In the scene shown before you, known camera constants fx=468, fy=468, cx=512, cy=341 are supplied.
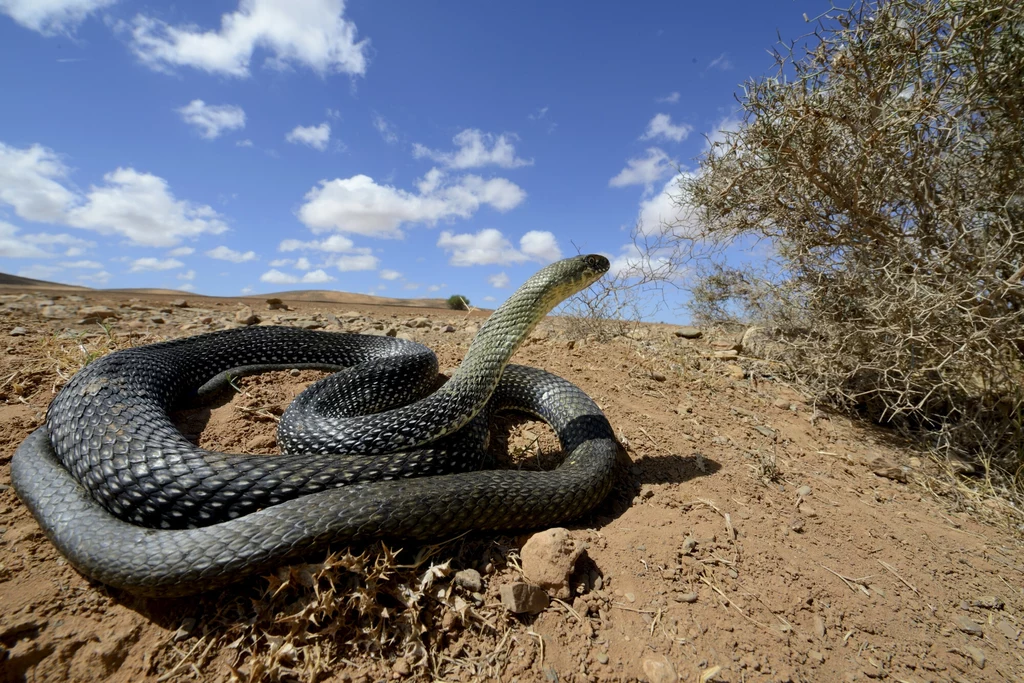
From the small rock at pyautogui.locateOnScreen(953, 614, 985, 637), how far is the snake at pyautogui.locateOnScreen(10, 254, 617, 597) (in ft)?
7.53

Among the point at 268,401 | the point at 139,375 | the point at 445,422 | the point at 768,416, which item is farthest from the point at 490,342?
the point at 768,416

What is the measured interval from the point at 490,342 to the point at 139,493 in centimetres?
265

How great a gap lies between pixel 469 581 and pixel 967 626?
10.3 feet

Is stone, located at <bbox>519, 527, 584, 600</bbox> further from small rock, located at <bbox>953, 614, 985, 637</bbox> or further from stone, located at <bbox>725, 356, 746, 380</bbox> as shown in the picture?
stone, located at <bbox>725, 356, 746, 380</bbox>

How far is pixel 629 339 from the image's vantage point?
27.3ft

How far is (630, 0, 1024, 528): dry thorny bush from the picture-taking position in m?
4.70

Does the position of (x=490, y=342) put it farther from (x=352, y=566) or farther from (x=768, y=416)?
(x=768, y=416)

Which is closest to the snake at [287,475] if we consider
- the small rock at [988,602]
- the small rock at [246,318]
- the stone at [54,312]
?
the small rock at [988,602]

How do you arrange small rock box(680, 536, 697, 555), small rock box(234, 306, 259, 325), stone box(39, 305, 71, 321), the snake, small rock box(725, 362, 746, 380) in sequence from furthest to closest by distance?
small rock box(234, 306, 259, 325) < stone box(39, 305, 71, 321) < small rock box(725, 362, 746, 380) < small rock box(680, 536, 697, 555) < the snake

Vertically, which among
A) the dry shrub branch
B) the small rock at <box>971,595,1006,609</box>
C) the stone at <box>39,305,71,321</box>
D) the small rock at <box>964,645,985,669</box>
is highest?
the dry shrub branch

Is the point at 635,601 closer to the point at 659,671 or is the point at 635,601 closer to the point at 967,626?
the point at 659,671

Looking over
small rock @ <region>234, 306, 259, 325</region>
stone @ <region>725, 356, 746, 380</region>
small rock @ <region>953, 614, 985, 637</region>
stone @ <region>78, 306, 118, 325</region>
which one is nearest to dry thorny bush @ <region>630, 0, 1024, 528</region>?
Result: stone @ <region>725, 356, 746, 380</region>

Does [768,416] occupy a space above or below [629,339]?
below

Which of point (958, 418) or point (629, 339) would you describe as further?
point (629, 339)
